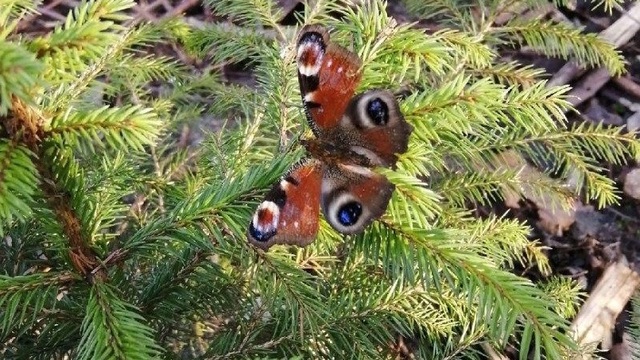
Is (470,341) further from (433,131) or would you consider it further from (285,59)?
(285,59)

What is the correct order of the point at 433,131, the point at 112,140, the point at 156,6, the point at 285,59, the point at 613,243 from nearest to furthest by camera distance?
the point at 112,140 < the point at 433,131 < the point at 285,59 < the point at 613,243 < the point at 156,6

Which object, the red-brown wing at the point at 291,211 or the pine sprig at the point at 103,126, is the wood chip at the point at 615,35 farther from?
the pine sprig at the point at 103,126

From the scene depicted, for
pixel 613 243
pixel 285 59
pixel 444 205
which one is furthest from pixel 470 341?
pixel 613 243

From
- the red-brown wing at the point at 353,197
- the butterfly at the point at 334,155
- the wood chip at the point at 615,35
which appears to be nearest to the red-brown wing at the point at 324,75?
the butterfly at the point at 334,155

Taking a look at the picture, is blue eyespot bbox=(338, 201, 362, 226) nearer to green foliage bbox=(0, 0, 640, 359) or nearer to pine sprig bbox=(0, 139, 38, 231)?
green foliage bbox=(0, 0, 640, 359)

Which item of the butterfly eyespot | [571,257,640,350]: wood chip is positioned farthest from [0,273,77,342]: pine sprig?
[571,257,640,350]: wood chip

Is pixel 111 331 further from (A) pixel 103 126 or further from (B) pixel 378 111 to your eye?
(B) pixel 378 111
